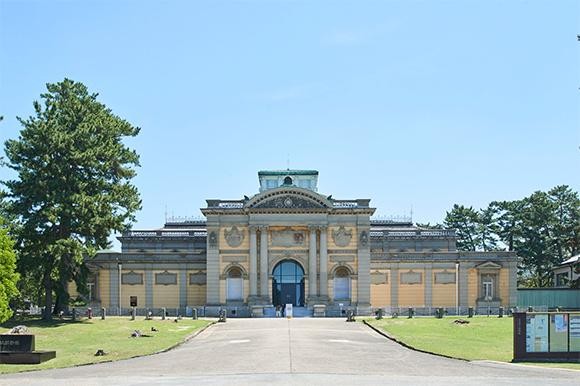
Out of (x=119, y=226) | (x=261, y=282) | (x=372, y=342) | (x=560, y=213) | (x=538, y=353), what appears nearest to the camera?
(x=538, y=353)

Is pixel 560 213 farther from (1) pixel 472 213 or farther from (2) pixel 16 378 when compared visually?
(2) pixel 16 378

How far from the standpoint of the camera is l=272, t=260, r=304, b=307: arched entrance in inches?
3123

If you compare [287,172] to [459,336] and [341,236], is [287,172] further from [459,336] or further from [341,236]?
[459,336]

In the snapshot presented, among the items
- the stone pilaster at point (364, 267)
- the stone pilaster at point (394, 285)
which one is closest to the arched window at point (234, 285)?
the stone pilaster at point (364, 267)

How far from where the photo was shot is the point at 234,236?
7875 centimetres

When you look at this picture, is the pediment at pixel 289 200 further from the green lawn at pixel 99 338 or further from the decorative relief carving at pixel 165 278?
the green lawn at pixel 99 338

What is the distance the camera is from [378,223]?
90375 mm

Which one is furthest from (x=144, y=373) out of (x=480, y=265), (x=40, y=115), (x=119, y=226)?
(x=480, y=265)

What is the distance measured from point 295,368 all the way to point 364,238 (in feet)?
155

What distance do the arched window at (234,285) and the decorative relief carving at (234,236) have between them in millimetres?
2179

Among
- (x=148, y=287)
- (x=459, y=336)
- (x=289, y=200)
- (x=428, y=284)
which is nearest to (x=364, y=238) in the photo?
(x=289, y=200)

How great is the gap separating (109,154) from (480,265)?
36062 mm

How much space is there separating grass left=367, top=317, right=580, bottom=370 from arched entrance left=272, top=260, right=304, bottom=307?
1731cm

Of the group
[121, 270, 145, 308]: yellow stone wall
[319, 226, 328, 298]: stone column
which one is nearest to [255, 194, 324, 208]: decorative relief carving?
[319, 226, 328, 298]: stone column
